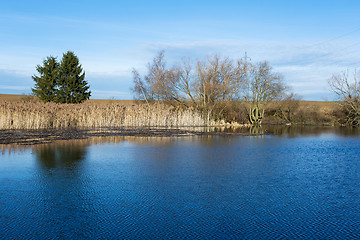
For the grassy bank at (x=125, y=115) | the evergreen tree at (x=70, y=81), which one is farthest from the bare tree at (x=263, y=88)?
the evergreen tree at (x=70, y=81)

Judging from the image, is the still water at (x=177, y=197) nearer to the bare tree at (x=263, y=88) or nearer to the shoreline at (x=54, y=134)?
the shoreline at (x=54, y=134)

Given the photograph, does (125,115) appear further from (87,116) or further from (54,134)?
(54,134)

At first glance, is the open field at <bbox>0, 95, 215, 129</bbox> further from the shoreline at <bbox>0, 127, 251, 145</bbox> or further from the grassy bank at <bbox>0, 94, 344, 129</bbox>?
the shoreline at <bbox>0, 127, 251, 145</bbox>

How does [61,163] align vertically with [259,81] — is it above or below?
below

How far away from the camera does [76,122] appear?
24156mm

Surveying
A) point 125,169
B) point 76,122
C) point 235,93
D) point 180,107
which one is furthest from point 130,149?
point 235,93

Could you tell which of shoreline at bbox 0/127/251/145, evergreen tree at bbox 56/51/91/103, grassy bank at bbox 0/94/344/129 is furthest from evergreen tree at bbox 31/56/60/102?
shoreline at bbox 0/127/251/145

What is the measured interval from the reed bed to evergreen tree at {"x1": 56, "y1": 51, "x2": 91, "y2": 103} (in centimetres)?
1328

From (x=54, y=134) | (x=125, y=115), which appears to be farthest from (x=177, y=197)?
(x=125, y=115)

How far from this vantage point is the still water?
14.2 ft

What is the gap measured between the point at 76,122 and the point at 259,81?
61.7ft

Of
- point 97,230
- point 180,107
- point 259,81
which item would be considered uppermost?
point 259,81

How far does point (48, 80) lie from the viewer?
3822 cm

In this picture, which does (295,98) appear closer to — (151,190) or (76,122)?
(76,122)
